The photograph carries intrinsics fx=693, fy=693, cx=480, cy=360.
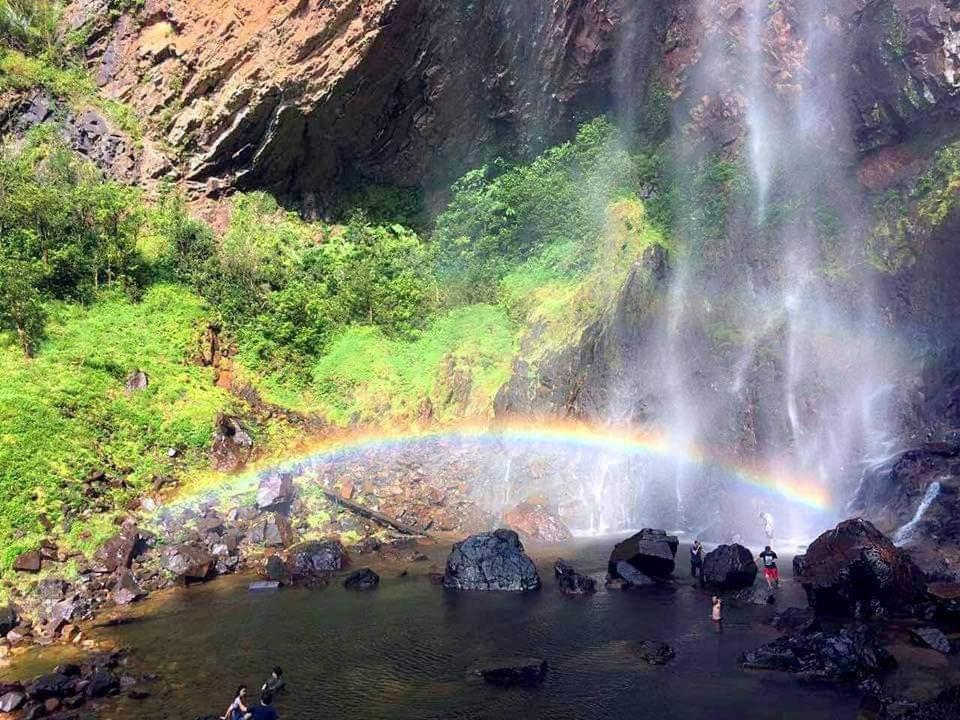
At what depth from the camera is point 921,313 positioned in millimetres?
34094

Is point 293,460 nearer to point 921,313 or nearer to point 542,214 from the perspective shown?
point 542,214

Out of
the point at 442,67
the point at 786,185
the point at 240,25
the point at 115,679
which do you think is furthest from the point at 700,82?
the point at 115,679

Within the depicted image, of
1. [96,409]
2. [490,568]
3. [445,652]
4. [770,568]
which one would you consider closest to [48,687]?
[445,652]

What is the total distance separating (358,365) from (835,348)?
25.3m

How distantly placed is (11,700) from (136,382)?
18015mm

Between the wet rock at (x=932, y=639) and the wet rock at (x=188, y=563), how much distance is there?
21.5 metres

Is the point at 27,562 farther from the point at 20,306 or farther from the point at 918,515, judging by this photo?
the point at 918,515

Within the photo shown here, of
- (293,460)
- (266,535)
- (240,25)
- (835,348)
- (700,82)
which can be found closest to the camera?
(266,535)

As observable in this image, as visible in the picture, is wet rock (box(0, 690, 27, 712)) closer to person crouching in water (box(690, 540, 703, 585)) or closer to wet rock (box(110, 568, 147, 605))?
wet rock (box(110, 568, 147, 605))

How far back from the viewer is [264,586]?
23.5 metres

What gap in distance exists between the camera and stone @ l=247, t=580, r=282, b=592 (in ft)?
76.2

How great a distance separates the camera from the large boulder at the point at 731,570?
21.7 m

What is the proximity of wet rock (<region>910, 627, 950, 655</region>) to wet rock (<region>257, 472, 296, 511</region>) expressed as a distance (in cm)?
2255

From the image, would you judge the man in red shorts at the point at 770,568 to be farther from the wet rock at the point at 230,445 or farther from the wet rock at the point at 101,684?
the wet rock at the point at 230,445
